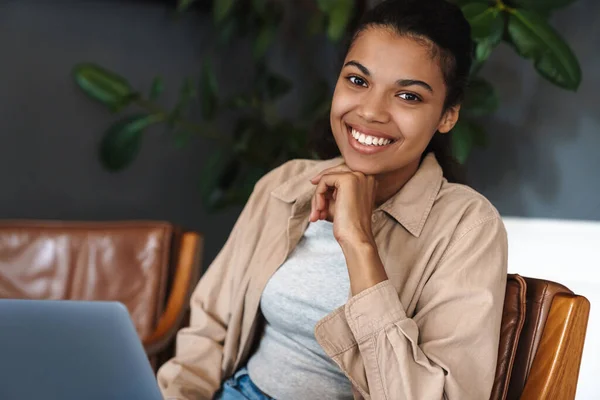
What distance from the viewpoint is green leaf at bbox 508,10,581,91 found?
84.0 inches

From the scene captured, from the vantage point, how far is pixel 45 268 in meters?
2.12

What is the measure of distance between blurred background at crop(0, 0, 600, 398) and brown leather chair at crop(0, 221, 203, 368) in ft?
2.74

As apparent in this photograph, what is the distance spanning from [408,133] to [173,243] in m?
0.89

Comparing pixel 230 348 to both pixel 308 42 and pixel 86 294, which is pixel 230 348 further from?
pixel 308 42

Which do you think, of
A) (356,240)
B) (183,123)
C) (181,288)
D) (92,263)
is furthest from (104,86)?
(356,240)

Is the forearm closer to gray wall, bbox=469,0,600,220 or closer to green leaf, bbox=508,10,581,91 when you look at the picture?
green leaf, bbox=508,10,581,91

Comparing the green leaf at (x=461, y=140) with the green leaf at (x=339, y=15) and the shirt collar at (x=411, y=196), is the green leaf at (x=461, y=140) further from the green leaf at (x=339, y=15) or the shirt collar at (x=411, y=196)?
the shirt collar at (x=411, y=196)

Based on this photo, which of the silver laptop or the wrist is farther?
the wrist

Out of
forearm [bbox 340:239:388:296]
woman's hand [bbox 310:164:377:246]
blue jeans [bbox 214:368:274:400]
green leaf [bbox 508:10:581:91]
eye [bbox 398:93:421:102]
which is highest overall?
green leaf [bbox 508:10:581:91]

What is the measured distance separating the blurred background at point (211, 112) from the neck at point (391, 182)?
2.51 feet

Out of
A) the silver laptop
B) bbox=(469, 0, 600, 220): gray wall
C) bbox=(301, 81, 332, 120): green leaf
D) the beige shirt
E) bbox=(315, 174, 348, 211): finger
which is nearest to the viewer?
the silver laptop

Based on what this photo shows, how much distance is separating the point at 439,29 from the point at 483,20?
0.72 meters

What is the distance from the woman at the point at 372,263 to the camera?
4.28 feet

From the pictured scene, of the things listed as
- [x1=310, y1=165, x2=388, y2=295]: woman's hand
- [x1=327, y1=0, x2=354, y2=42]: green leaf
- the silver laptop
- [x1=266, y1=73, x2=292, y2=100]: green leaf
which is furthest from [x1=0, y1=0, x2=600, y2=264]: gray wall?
the silver laptop
